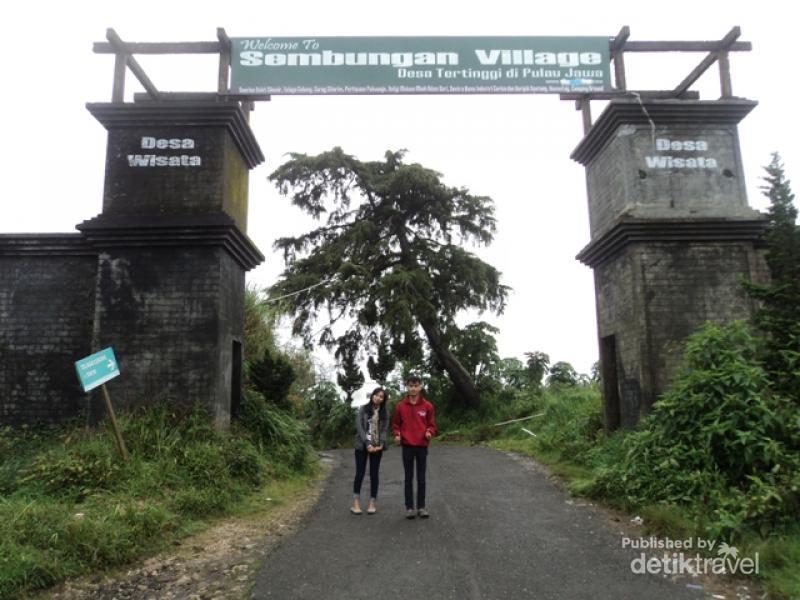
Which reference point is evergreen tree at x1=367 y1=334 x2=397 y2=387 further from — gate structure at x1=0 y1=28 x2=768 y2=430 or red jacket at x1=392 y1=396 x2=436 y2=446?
red jacket at x1=392 y1=396 x2=436 y2=446

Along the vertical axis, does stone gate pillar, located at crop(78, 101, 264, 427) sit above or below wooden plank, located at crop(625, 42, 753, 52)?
below

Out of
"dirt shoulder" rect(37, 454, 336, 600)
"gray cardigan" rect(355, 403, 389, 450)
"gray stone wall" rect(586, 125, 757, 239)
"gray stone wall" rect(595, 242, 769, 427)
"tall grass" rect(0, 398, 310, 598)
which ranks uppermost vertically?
"gray stone wall" rect(586, 125, 757, 239)

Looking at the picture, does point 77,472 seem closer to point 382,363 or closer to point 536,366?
point 382,363

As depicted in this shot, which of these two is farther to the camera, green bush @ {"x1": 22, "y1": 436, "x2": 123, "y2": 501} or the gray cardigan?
the gray cardigan

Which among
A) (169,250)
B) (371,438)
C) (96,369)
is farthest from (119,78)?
(371,438)

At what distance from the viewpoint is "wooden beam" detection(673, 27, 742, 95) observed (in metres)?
9.94

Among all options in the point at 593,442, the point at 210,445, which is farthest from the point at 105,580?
the point at 593,442

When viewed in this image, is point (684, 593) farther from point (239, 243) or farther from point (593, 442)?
point (239, 243)

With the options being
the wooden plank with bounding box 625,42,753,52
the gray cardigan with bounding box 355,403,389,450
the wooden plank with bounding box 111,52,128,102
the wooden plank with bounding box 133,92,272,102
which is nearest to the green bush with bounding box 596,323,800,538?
the gray cardigan with bounding box 355,403,389,450

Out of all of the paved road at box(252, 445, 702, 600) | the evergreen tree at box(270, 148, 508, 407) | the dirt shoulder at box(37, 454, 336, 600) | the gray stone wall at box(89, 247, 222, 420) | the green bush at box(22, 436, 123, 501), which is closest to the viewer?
the paved road at box(252, 445, 702, 600)

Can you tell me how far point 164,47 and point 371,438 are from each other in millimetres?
7765

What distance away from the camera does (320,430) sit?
64.0 feet

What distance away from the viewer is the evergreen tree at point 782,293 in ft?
21.7

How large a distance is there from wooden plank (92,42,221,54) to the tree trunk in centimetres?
1137
